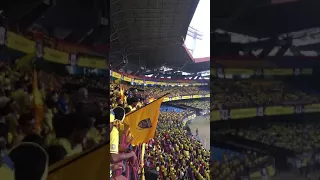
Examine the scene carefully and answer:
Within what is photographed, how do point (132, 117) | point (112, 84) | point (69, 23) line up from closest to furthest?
point (69, 23)
point (112, 84)
point (132, 117)

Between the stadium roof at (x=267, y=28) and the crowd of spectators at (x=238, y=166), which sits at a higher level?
the stadium roof at (x=267, y=28)

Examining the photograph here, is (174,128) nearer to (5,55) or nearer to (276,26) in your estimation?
(276,26)

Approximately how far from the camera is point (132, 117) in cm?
310

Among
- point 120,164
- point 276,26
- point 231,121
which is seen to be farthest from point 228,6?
point 120,164

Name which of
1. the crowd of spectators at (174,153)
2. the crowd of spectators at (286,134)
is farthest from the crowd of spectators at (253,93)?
the crowd of spectators at (174,153)

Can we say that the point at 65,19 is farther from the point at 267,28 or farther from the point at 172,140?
the point at 172,140

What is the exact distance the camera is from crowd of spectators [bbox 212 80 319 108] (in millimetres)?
1923

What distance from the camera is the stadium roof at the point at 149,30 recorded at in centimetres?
262

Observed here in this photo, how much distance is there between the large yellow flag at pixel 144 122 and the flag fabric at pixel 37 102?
181 cm

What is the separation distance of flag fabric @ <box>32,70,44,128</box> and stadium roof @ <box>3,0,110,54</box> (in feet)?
0.60

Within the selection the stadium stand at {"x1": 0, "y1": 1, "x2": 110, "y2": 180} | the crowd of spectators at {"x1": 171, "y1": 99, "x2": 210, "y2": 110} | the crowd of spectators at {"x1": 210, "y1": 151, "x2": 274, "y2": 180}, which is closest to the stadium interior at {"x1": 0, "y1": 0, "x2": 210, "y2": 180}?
the stadium stand at {"x1": 0, "y1": 1, "x2": 110, "y2": 180}

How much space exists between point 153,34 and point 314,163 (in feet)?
5.08

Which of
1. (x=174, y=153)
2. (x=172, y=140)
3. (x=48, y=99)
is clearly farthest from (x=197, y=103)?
(x=48, y=99)

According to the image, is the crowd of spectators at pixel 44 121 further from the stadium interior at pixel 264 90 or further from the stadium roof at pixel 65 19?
the stadium interior at pixel 264 90
